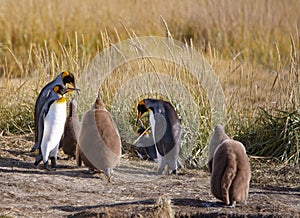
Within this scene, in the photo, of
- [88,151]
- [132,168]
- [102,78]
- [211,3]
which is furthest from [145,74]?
[211,3]

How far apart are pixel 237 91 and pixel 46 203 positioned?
3.34 meters

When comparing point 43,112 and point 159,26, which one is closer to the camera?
point 43,112

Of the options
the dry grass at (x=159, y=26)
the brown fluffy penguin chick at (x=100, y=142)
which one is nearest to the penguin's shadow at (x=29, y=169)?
the brown fluffy penguin chick at (x=100, y=142)

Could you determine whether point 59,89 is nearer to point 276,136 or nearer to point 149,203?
point 149,203

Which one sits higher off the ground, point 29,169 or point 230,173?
point 230,173

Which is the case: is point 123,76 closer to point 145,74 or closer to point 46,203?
point 145,74

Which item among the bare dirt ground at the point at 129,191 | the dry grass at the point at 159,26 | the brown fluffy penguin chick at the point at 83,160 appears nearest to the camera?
the bare dirt ground at the point at 129,191

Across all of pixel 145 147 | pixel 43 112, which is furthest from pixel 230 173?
pixel 145 147

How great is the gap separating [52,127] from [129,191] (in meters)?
1.11

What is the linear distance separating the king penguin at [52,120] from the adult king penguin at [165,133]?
35.4 inches

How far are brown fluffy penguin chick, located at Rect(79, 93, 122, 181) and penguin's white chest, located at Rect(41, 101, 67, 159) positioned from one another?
40 cm

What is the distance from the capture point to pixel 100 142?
7121mm

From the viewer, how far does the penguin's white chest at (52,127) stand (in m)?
7.52

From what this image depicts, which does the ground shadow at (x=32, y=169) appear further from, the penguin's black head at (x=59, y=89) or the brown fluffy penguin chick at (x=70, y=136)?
the penguin's black head at (x=59, y=89)
